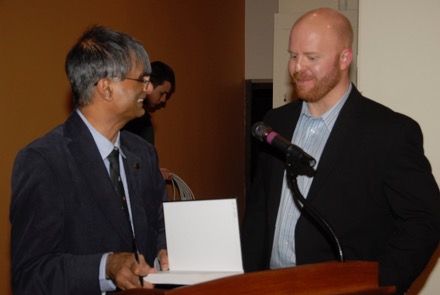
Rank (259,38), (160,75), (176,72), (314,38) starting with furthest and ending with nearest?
(259,38)
(176,72)
(160,75)
(314,38)

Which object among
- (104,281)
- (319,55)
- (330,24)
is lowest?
(104,281)

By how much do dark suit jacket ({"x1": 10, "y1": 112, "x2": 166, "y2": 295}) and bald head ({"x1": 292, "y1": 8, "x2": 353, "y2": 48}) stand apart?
36.6 inches

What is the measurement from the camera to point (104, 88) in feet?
6.63

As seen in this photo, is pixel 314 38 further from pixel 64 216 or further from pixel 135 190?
pixel 64 216

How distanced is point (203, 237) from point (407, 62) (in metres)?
1.59

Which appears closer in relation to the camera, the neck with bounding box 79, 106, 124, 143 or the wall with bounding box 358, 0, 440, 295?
the neck with bounding box 79, 106, 124, 143

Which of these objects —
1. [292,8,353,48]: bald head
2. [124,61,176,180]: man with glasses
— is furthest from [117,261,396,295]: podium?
[124,61,176,180]: man with glasses

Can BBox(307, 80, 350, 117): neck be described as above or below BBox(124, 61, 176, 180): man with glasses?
above

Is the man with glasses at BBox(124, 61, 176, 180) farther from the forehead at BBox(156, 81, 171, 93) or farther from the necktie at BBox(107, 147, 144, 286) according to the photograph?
the necktie at BBox(107, 147, 144, 286)

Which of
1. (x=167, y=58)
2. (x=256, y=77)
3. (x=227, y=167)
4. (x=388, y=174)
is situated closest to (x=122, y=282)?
(x=388, y=174)

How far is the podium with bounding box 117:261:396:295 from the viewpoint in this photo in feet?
4.20

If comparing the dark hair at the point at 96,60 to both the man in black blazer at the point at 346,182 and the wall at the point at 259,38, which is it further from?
the wall at the point at 259,38

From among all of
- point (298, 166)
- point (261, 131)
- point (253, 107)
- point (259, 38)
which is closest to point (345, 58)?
point (261, 131)

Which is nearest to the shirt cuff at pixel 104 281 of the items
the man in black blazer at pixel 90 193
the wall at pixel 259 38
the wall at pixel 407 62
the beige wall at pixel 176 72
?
the man in black blazer at pixel 90 193
